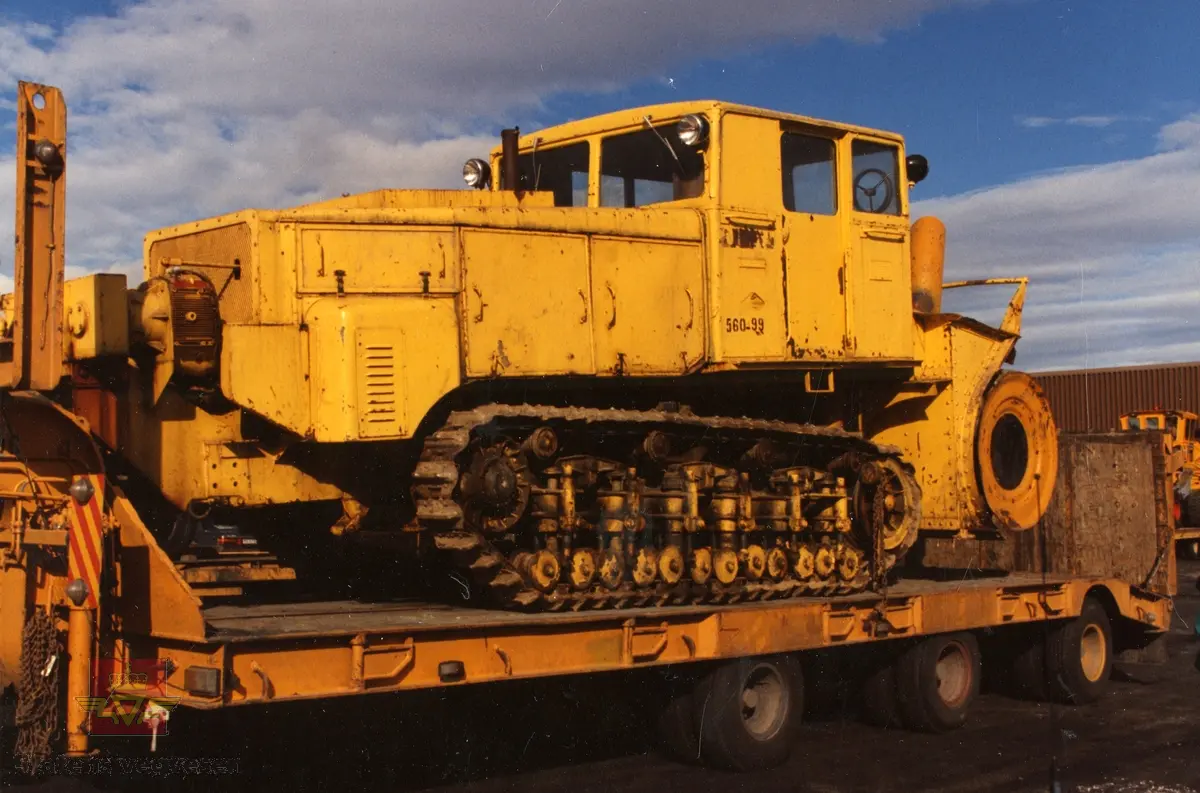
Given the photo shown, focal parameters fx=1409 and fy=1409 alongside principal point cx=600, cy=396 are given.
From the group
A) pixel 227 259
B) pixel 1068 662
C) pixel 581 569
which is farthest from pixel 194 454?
pixel 1068 662

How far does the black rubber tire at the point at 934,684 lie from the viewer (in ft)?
36.2

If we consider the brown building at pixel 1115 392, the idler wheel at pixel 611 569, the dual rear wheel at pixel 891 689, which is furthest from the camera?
the brown building at pixel 1115 392

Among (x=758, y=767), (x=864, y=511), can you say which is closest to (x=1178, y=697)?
(x=864, y=511)

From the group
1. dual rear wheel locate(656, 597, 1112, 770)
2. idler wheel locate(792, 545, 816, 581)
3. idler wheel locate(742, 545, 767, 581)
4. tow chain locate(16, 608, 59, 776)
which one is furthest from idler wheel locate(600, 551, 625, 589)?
tow chain locate(16, 608, 59, 776)

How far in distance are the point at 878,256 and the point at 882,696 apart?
3494 mm

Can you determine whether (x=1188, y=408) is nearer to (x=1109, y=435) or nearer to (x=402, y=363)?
(x=1109, y=435)

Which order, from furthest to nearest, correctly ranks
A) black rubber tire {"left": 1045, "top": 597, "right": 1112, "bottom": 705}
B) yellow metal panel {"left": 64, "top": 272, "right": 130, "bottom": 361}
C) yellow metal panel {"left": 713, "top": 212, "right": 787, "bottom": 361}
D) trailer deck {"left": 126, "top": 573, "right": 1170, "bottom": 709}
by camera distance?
black rubber tire {"left": 1045, "top": 597, "right": 1112, "bottom": 705}
yellow metal panel {"left": 713, "top": 212, "right": 787, "bottom": 361}
yellow metal panel {"left": 64, "top": 272, "right": 130, "bottom": 361}
trailer deck {"left": 126, "top": 573, "right": 1170, "bottom": 709}

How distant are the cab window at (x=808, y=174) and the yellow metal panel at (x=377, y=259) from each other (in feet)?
9.64

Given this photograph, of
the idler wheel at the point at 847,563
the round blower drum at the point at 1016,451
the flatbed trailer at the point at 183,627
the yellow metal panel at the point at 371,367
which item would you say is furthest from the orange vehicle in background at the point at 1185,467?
the yellow metal panel at the point at 371,367

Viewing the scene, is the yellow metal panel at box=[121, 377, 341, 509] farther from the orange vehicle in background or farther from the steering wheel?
the orange vehicle in background

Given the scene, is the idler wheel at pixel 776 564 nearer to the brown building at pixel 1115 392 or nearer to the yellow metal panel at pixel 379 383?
the yellow metal panel at pixel 379 383

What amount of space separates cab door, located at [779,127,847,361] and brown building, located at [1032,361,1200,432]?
30751 millimetres

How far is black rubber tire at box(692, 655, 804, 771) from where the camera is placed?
929cm


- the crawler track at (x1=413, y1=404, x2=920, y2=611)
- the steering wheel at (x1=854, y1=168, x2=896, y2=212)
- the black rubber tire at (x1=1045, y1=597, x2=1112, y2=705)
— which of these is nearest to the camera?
the crawler track at (x1=413, y1=404, x2=920, y2=611)
